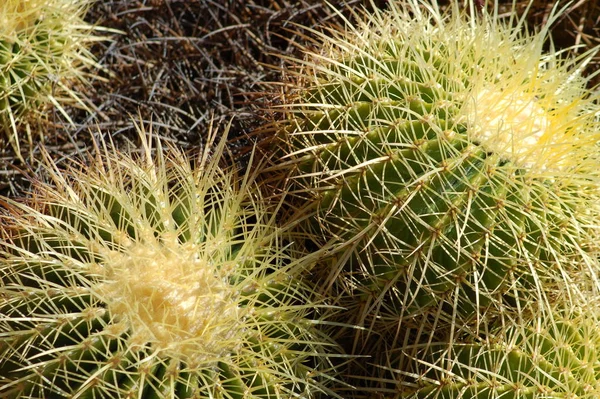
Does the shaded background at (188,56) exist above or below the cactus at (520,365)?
above

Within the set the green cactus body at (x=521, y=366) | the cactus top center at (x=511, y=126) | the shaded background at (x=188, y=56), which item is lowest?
the green cactus body at (x=521, y=366)

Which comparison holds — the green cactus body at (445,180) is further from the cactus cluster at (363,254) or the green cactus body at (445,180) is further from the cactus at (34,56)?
the cactus at (34,56)

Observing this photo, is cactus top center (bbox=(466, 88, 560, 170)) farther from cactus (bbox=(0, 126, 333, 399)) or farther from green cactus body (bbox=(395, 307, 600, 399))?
cactus (bbox=(0, 126, 333, 399))

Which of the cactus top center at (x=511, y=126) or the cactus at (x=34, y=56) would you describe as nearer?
the cactus top center at (x=511, y=126)

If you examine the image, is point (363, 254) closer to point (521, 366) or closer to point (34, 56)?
point (521, 366)

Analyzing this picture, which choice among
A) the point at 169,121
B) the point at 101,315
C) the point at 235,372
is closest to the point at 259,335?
the point at 235,372

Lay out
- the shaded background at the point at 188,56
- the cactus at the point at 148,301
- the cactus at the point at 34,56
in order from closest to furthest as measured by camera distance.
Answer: the cactus at the point at 148,301, the cactus at the point at 34,56, the shaded background at the point at 188,56

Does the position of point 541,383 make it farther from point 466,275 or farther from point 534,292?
point 466,275

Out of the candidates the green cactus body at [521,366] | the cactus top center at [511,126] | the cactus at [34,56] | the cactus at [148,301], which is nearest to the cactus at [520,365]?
the green cactus body at [521,366]
